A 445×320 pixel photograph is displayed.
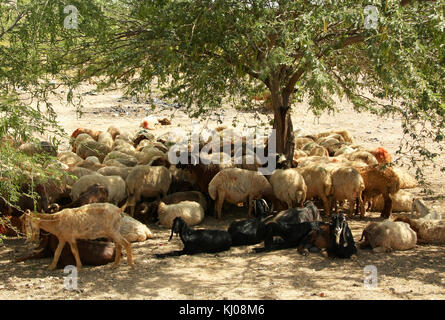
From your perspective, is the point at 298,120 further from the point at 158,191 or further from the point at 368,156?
the point at 158,191

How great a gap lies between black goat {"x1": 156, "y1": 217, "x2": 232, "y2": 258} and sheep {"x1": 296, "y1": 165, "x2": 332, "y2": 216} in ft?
8.75

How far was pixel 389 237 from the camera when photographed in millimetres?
7941

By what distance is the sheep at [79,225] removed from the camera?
7.40 m

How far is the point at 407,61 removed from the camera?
718cm

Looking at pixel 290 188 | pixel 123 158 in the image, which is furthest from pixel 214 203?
pixel 123 158

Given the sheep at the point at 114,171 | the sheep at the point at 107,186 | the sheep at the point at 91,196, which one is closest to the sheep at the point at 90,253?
the sheep at the point at 91,196

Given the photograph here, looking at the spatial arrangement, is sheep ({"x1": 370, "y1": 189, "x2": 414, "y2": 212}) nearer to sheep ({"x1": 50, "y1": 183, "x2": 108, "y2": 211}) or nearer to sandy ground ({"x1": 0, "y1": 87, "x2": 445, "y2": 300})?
sandy ground ({"x1": 0, "y1": 87, "x2": 445, "y2": 300})

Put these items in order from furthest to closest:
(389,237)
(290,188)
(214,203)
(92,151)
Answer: (92,151)
(214,203)
(290,188)
(389,237)

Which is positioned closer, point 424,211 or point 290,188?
point 424,211

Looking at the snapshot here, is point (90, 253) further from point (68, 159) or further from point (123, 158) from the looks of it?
point (68, 159)

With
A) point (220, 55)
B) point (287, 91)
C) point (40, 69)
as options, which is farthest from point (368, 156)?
point (40, 69)

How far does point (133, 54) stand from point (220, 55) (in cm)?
171

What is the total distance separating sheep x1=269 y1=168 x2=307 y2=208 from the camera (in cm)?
1002

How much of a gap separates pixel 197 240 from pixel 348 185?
10.7 ft
